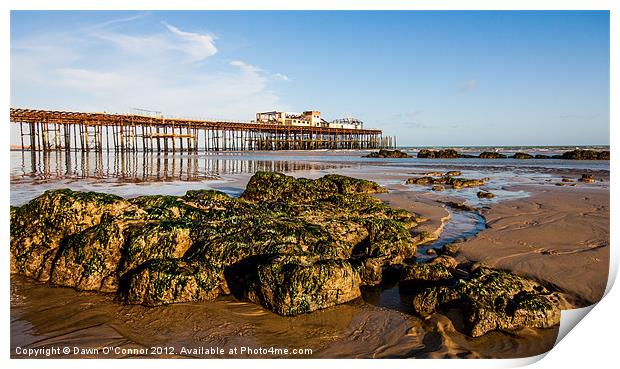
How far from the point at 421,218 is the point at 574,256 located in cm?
342

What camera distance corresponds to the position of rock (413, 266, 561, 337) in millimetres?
4121

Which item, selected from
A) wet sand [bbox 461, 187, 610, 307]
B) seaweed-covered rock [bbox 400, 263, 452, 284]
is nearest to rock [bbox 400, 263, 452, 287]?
seaweed-covered rock [bbox 400, 263, 452, 284]

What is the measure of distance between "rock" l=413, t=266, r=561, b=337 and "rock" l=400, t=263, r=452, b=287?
275 mm

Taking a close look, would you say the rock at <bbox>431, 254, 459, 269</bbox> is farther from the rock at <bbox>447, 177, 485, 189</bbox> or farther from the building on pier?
the building on pier

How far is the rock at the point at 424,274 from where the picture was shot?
17.2ft

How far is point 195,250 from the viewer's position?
19.5ft

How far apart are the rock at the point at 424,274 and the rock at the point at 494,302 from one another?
28cm

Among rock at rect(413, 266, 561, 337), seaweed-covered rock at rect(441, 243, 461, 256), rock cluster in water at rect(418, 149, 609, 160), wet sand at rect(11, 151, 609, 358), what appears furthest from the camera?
rock cluster in water at rect(418, 149, 609, 160)

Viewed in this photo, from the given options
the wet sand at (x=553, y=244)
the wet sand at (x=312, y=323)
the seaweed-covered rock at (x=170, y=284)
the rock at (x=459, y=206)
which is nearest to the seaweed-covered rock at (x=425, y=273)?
the wet sand at (x=312, y=323)

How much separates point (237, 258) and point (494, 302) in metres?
3.50

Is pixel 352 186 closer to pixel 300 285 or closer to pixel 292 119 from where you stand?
pixel 300 285

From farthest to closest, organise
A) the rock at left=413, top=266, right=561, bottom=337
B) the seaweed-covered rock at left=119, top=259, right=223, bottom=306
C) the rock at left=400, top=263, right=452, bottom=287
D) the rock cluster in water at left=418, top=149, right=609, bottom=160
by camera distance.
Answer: the rock cluster in water at left=418, top=149, right=609, bottom=160, the rock at left=400, top=263, right=452, bottom=287, the seaweed-covered rock at left=119, top=259, right=223, bottom=306, the rock at left=413, top=266, right=561, bottom=337

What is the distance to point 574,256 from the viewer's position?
6121 millimetres

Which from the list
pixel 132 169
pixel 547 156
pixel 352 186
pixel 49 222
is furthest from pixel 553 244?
pixel 547 156
